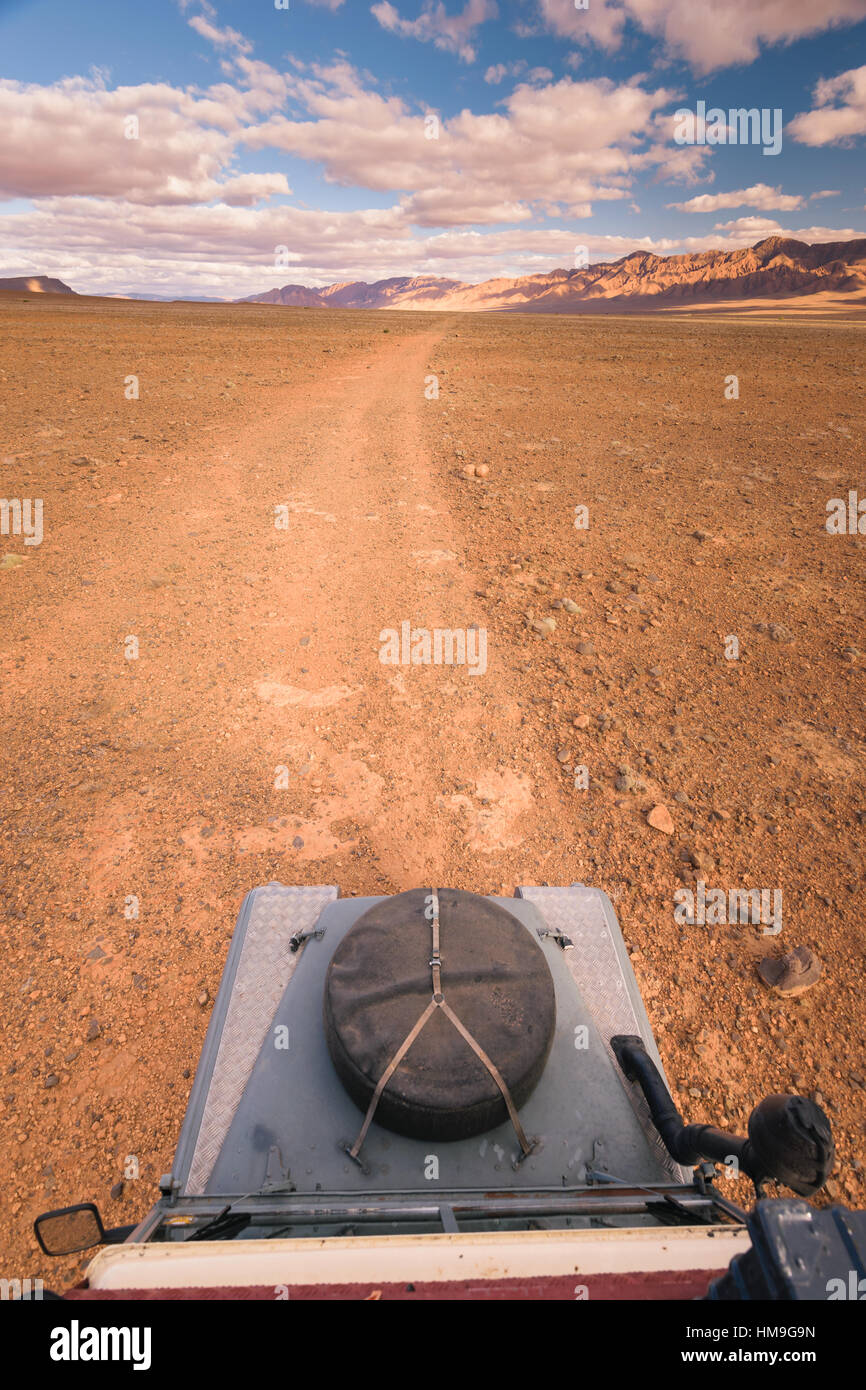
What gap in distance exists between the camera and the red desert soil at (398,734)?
3549mm

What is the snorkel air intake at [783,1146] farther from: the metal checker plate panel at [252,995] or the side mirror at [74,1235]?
the side mirror at [74,1235]

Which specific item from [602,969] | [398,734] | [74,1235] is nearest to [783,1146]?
[602,969]

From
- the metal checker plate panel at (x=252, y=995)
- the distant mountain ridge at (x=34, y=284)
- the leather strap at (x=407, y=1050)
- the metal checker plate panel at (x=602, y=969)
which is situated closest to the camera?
the leather strap at (x=407, y=1050)

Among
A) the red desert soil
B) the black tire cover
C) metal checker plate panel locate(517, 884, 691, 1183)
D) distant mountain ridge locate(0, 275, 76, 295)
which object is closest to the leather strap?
the black tire cover

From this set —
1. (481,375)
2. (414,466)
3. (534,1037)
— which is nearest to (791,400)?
(481,375)

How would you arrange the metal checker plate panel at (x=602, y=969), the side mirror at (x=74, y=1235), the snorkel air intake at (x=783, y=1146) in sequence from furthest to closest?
the metal checker plate panel at (x=602, y=969), the side mirror at (x=74, y=1235), the snorkel air intake at (x=783, y=1146)

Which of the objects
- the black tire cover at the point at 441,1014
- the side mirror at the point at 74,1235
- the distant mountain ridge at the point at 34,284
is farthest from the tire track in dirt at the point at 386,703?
the distant mountain ridge at the point at 34,284

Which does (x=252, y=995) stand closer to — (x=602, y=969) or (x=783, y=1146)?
(x=602, y=969)

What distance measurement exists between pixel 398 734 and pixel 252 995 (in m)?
3.43

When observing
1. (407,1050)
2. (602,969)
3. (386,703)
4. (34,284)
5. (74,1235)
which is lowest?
(74,1235)

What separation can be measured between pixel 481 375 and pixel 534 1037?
23.4 m

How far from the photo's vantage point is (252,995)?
2.53 metres

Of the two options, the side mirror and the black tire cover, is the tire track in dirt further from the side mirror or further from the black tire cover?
the side mirror

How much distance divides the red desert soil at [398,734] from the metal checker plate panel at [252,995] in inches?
52.0
